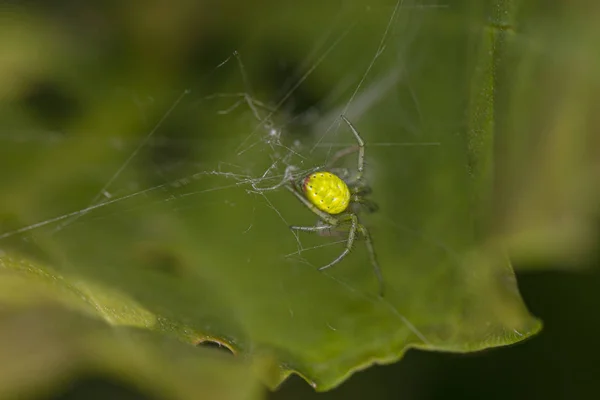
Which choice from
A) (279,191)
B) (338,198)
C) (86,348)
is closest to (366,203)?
(338,198)

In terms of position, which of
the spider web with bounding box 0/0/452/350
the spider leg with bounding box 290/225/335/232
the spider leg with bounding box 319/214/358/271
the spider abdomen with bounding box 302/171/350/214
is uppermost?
the spider web with bounding box 0/0/452/350

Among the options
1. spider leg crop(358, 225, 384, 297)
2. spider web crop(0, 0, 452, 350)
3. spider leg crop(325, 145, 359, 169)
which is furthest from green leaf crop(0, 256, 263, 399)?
spider leg crop(325, 145, 359, 169)

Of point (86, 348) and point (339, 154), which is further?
point (339, 154)

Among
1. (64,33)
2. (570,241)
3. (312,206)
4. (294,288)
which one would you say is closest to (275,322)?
(294,288)

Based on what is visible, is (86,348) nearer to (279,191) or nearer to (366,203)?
(279,191)

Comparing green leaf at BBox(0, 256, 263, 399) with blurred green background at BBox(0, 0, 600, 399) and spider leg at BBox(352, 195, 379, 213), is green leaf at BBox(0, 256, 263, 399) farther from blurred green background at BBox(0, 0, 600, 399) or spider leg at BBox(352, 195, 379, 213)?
spider leg at BBox(352, 195, 379, 213)

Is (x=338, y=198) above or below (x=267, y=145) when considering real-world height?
below

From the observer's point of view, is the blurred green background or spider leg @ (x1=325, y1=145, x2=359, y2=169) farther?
spider leg @ (x1=325, y1=145, x2=359, y2=169)
